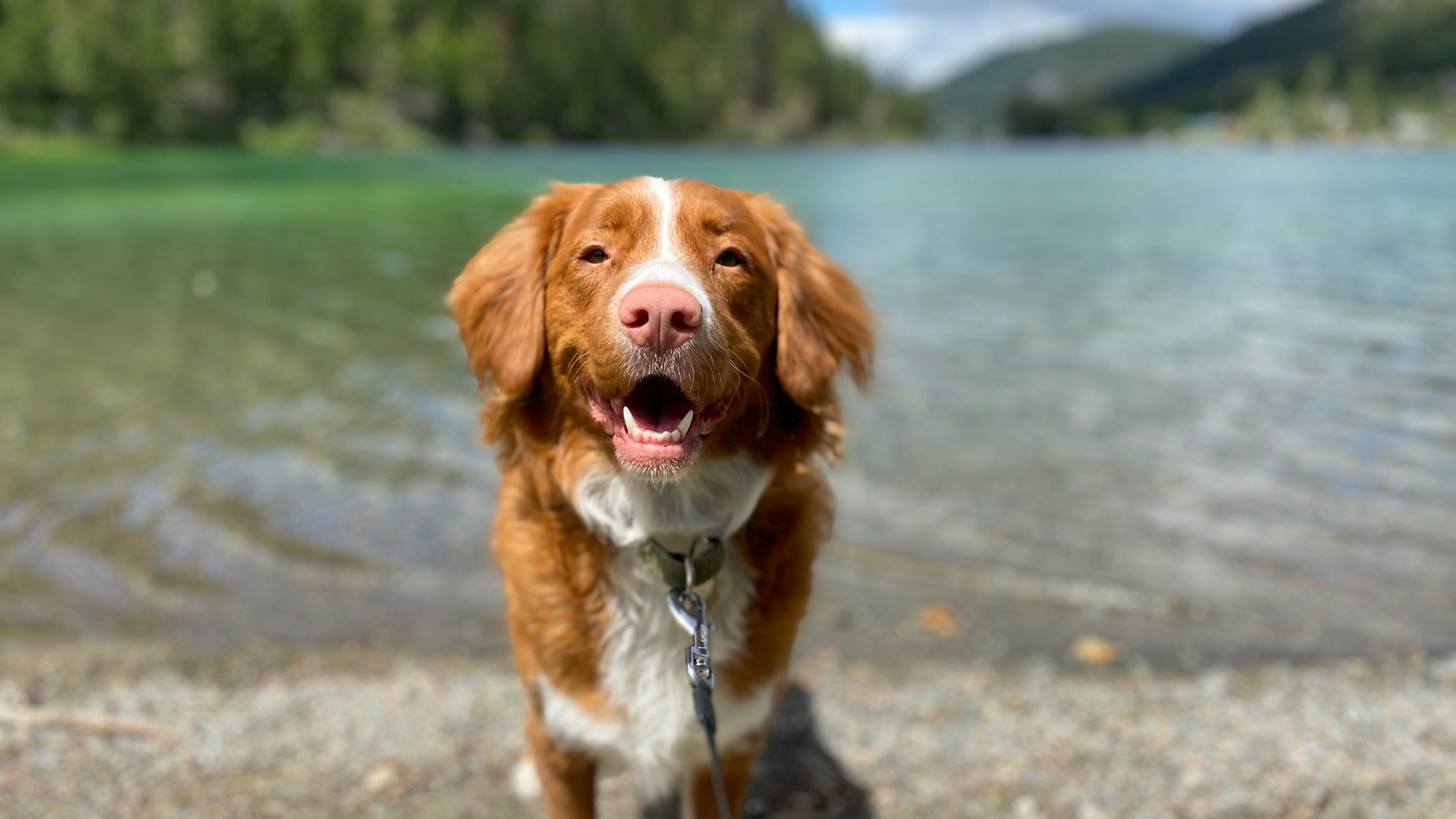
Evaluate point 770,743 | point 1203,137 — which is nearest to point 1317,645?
point 770,743

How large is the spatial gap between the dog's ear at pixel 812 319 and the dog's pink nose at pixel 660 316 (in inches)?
25.2

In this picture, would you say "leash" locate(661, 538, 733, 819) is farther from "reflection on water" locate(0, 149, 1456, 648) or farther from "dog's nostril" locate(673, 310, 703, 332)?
"reflection on water" locate(0, 149, 1456, 648)

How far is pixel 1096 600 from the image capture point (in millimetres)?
6852

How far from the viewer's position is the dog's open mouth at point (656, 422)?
2.99m

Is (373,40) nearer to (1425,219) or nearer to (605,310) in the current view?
(1425,219)

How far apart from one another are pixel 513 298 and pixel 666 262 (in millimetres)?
730

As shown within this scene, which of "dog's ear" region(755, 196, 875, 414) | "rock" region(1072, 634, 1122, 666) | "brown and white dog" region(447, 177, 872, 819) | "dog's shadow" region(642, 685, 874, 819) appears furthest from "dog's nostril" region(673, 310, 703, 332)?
"rock" region(1072, 634, 1122, 666)

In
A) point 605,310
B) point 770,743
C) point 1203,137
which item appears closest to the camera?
point 605,310

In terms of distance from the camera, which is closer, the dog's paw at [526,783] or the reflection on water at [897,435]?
the dog's paw at [526,783]

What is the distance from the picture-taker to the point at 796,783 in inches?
182

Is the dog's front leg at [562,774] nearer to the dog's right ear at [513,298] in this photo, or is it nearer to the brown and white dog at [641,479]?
the brown and white dog at [641,479]

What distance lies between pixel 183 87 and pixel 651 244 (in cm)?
10556

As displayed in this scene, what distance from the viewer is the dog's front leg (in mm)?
3506

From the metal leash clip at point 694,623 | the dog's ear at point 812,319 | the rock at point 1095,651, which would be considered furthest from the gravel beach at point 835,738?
the dog's ear at point 812,319
